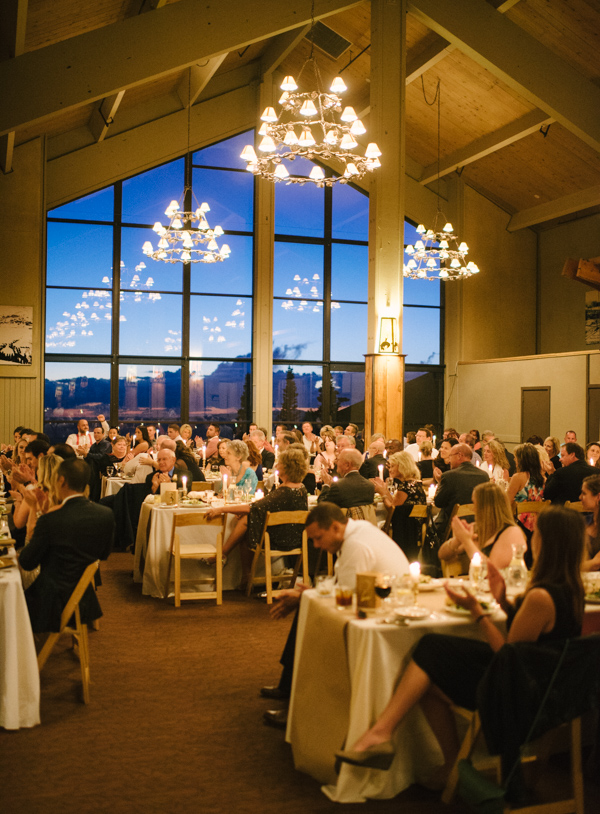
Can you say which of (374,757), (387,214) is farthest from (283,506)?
(387,214)

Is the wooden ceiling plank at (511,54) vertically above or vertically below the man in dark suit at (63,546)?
above

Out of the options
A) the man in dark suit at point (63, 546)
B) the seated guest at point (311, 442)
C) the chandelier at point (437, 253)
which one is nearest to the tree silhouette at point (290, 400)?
the chandelier at point (437, 253)

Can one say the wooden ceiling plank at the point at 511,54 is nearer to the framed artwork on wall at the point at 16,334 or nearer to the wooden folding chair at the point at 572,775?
the framed artwork on wall at the point at 16,334

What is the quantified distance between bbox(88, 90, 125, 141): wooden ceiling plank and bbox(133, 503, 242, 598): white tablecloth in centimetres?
842

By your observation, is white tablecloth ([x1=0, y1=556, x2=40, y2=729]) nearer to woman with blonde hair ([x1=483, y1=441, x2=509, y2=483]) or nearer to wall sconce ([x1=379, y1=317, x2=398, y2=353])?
woman with blonde hair ([x1=483, y1=441, x2=509, y2=483])

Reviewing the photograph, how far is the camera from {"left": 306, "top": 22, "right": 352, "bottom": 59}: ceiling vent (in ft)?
43.0

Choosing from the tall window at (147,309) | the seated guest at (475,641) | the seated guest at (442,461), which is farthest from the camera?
the tall window at (147,309)

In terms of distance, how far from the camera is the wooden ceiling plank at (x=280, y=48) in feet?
42.2

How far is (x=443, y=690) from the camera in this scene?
287 cm

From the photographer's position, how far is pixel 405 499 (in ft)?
21.0

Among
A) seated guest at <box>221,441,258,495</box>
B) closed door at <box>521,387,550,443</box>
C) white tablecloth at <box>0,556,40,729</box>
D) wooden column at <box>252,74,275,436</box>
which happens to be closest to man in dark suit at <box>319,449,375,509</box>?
seated guest at <box>221,441,258,495</box>

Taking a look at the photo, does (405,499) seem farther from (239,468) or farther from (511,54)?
(511,54)

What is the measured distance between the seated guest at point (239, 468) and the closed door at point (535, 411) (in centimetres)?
850

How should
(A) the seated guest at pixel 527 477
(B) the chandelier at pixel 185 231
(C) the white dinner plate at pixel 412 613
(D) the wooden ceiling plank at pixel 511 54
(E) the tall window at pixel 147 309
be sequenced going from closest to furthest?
(C) the white dinner plate at pixel 412 613, (A) the seated guest at pixel 527 477, (B) the chandelier at pixel 185 231, (D) the wooden ceiling plank at pixel 511 54, (E) the tall window at pixel 147 309
